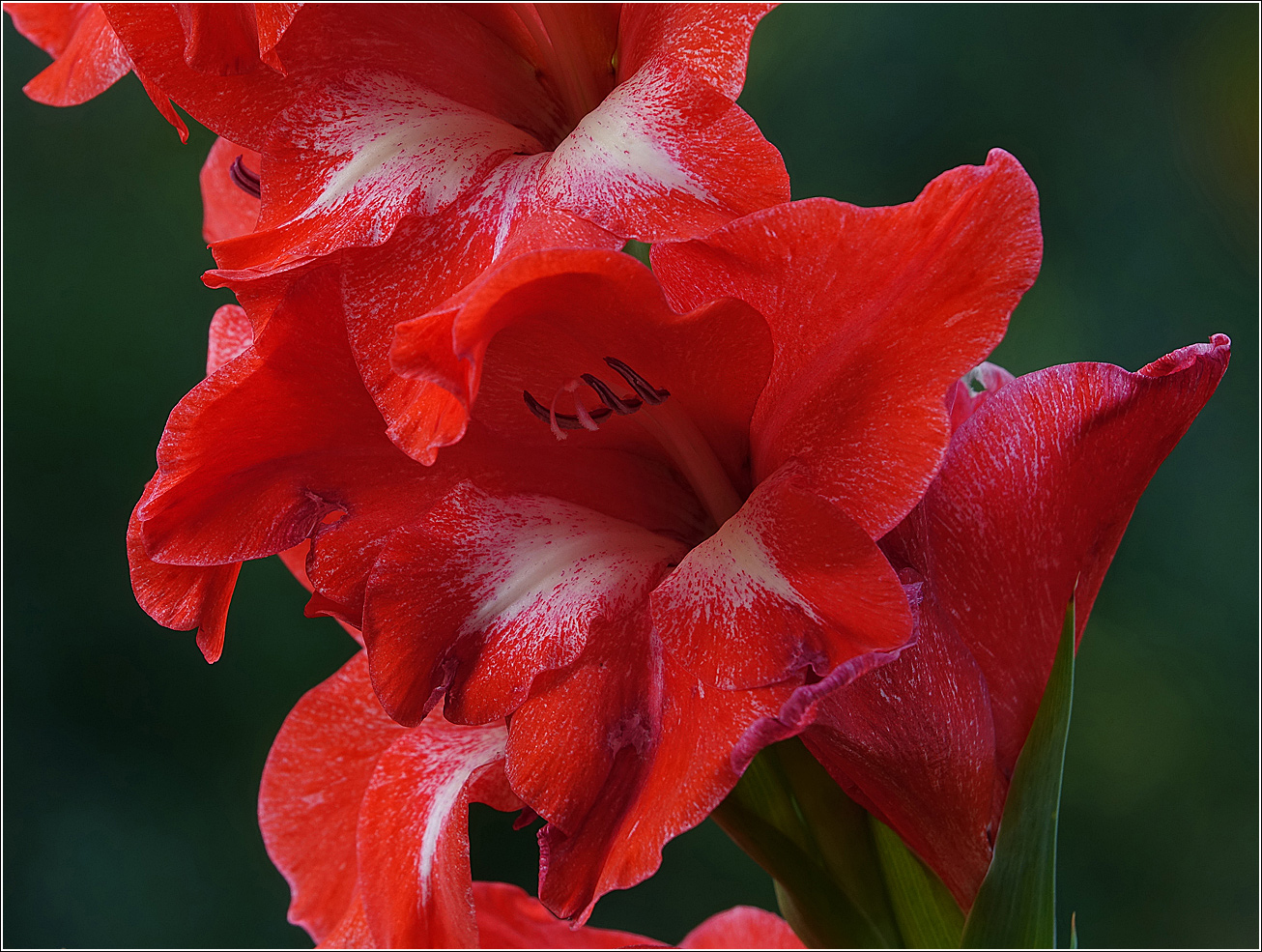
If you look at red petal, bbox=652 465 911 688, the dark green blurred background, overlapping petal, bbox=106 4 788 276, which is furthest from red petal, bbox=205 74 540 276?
the dark green blurred background

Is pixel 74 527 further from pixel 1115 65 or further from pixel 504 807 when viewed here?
pixel 1115 65

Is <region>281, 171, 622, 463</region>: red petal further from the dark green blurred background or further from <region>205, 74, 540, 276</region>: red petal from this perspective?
the dark green blurred background

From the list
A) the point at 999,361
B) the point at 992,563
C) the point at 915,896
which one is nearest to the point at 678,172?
the point at 992,563

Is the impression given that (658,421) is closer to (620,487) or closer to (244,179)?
(620,487)

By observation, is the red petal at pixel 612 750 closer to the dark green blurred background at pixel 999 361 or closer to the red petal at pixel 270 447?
the red petal at pixel 270 447

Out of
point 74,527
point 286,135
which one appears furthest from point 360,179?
point 74,527

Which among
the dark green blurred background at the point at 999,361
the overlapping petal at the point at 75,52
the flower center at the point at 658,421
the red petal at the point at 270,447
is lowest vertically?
the dark green blurred background at the point at 999,361

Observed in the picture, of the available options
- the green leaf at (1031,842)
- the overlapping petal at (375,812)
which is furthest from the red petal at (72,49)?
the green leaf at (1031,842)
